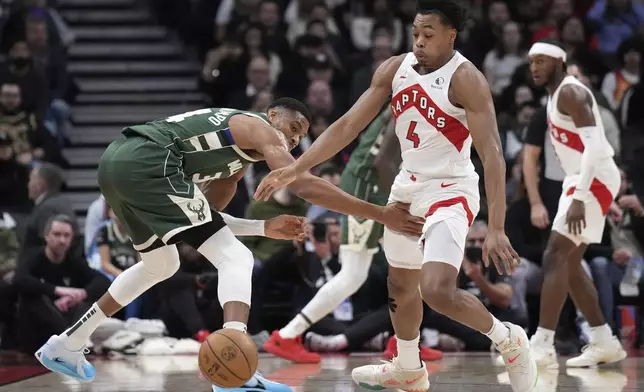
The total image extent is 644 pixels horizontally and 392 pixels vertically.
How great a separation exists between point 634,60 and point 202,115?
768 cm

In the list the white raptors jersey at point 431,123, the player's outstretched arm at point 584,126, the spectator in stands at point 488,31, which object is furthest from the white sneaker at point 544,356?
the spectator in stands at point 488,31

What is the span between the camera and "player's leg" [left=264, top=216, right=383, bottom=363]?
8.23 m

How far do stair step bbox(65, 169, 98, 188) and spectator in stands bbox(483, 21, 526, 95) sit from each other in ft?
15.3

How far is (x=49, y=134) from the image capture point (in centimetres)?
1220

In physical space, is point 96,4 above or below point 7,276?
above

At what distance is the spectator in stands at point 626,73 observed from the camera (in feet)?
41.2

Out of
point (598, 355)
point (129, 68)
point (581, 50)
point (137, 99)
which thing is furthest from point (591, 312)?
point (129, 68)

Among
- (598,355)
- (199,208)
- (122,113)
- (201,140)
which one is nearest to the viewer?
(199,208)

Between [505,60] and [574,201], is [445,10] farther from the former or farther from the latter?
[505,60]

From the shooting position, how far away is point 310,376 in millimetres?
7285

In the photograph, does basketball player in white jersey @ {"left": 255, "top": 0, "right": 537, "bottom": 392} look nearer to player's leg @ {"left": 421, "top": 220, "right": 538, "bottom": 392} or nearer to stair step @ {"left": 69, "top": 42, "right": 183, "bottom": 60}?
player's leg @ {"left": 421, "top": 220, "right": 538, "bottom": 392}

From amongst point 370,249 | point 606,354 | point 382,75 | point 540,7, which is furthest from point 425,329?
point 540,7

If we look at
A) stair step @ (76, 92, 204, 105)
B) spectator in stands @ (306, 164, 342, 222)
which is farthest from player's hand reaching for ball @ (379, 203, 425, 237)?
stair step @ (76, 92, 204, 105)

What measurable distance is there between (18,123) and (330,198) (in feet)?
22.5
